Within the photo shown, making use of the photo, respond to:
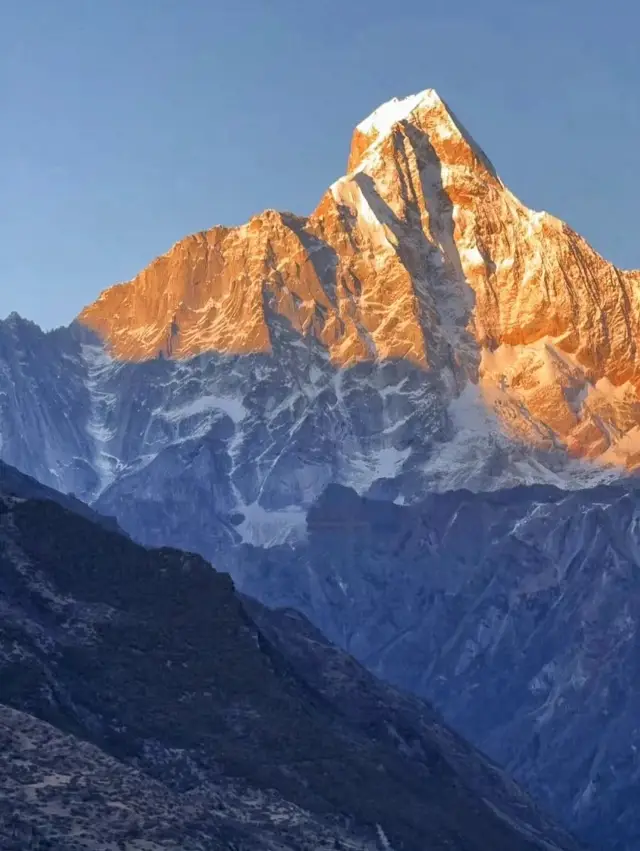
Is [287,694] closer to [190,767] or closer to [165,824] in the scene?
[190,767]

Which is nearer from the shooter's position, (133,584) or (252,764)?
(252,764)

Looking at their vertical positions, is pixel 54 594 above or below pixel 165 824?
above

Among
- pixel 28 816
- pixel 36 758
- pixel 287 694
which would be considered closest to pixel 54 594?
pixel 287 694

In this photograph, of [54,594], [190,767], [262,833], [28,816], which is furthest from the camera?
[54,594]

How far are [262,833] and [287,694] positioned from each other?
3788cm

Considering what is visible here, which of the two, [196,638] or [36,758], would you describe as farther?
[196,638]

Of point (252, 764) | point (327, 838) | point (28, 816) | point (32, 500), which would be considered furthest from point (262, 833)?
point (32, 500)

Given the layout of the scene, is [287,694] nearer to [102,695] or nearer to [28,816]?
[102,695]

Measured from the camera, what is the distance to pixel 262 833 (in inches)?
5738

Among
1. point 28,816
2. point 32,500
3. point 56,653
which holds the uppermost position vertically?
point 32,500

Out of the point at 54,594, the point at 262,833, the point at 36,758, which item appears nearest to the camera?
the point at 36,758

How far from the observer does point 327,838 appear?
499 feet

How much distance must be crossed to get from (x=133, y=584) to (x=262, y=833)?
1608 inches

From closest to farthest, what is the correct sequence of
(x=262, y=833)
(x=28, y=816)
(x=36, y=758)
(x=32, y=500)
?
(x=28, y=816)
(x=36, y=758)
(x=262, y=833)
(x=32, y=500)
